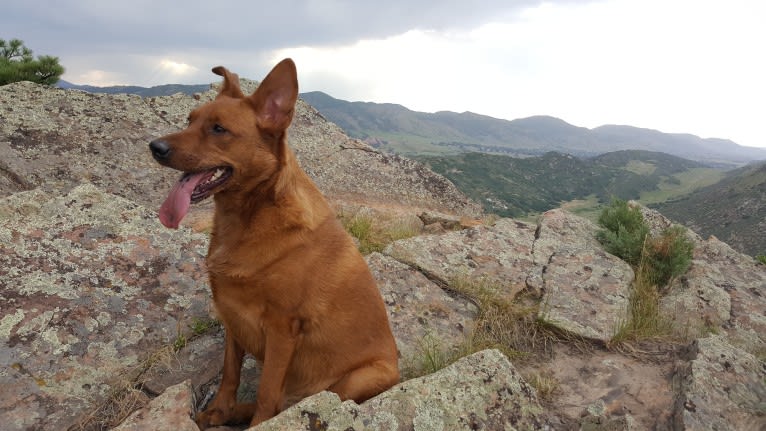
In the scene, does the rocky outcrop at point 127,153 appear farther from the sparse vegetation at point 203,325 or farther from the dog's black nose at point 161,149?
the dog's black nose at point 161,149

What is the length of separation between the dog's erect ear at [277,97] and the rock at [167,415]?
1.94 meters

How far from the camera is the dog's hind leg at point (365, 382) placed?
11.1 ft

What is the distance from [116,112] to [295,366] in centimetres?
773

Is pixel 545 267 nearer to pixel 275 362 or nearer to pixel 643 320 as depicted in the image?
pixel 643 320

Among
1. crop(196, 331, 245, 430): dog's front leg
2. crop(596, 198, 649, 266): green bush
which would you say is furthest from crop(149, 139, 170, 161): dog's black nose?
crop(596, 198, 649, 266): green bush

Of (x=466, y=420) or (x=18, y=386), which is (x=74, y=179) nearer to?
(x=18, y=386)

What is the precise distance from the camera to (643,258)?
6727 mm

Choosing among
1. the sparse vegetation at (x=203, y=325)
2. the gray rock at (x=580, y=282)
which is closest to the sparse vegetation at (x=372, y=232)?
the gray rock at (x=580, y=282)

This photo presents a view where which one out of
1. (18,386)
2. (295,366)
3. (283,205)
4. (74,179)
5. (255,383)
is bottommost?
(255,383)

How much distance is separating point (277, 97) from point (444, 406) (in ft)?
7.55

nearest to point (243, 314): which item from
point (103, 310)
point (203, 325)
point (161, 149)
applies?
point (161, 149)

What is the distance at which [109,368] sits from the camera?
3.88m

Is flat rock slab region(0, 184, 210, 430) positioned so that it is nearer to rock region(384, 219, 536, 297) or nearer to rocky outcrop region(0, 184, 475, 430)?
rocky outcrop region(0, 184, 475, 430)

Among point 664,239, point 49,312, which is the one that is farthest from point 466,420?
point 664,239
